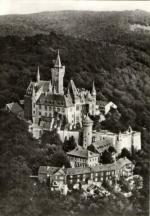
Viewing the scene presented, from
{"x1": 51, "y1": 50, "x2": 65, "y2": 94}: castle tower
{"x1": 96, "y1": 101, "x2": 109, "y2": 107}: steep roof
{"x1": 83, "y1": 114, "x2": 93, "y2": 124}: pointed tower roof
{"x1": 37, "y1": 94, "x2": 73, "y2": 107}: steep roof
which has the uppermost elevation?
{"x1": 51, "y1": 50, "x2": 65, "y2": 94}: castle tower

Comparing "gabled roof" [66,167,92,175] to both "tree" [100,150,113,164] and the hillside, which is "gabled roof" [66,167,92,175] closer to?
"tree" [100,150,113,164]

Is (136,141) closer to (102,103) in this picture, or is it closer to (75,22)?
(102,103)

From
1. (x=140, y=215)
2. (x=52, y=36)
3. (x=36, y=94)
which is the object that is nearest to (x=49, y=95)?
(x=36, y=94)

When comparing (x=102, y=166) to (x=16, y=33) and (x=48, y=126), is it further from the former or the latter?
(x=16, y=33)

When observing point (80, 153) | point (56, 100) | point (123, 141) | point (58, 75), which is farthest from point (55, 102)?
point (123, 141)

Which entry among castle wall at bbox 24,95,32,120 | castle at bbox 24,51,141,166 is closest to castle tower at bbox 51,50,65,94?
castle at bbox 24,51,141,166

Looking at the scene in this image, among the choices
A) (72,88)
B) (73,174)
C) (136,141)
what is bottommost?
(73,174)
